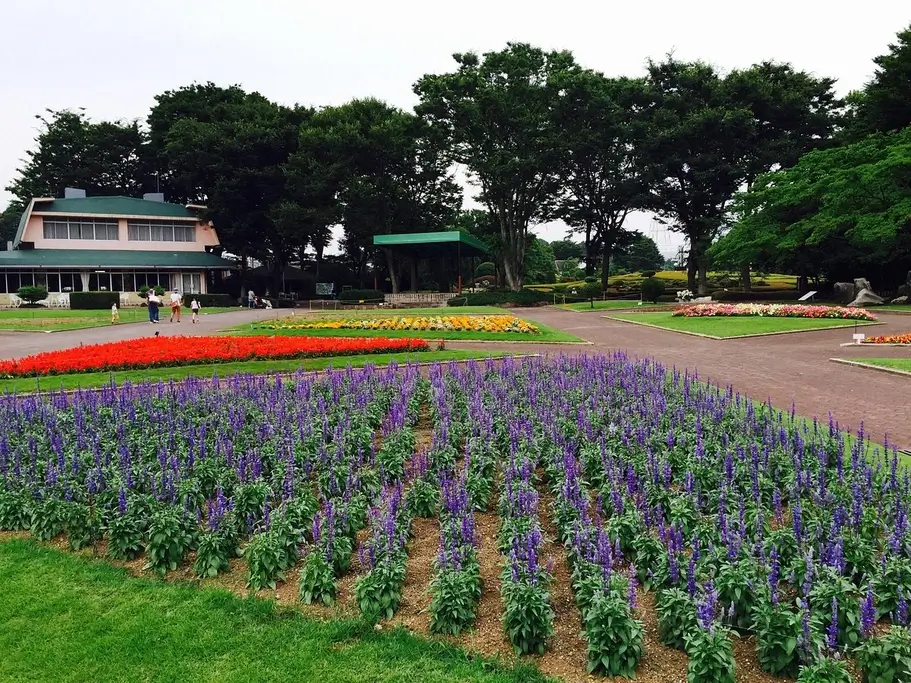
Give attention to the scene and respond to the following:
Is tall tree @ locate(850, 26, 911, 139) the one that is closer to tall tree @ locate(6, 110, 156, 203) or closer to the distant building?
the distant building

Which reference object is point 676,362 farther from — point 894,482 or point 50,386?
point 50,386

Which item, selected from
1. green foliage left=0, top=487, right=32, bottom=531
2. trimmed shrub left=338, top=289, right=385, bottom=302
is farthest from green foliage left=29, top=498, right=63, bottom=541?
trimmed shrub left=338, top=289, right=385, bottom=302

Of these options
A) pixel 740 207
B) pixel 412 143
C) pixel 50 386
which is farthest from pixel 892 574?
pixel 412 143

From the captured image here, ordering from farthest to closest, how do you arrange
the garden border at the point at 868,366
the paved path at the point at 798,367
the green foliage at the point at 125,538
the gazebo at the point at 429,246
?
the gazebo at the point at 429,246 < the garden border at the point at 868,366 < the paved path at the point at 798,367 < the green foliage at the point at 125,538

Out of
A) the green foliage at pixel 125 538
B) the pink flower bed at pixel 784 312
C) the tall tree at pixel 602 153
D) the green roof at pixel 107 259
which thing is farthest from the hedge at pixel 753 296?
the green foliage at pixel 125 538

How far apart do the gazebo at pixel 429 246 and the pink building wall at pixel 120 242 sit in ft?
62.9

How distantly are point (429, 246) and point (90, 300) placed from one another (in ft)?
81.5

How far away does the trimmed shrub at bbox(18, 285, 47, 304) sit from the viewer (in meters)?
45.7

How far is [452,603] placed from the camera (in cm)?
399

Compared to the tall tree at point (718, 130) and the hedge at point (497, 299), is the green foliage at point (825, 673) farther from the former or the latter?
the tall tree at point (718, 130)

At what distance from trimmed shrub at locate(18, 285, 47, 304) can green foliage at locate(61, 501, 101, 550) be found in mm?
48389

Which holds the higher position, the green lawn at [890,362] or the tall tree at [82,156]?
the tall tree at [82,156]

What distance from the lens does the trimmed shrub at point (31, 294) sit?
4566 centimetres

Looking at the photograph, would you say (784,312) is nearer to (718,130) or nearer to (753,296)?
(753,296)
